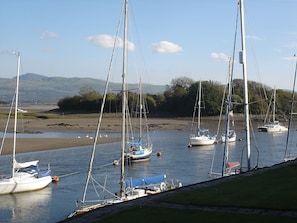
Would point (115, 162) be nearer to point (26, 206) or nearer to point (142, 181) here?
point (142, 181)

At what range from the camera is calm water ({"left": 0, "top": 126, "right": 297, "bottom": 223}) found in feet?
88.9

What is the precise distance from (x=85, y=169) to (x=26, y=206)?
13.3 metres

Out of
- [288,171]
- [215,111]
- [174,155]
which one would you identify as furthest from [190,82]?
[288,171]

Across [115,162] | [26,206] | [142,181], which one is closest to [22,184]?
[26,206]

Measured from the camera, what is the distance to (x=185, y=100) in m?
140

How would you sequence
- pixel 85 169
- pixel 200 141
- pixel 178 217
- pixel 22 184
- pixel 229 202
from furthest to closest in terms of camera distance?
pixel 200 141 → pixel 85 169 → pixel 22 184 → pixel 229 202 → pixel 178 217

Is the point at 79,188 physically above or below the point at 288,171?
below

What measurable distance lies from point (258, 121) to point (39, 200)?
99.7 metres

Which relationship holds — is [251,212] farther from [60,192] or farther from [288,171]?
[60,192]

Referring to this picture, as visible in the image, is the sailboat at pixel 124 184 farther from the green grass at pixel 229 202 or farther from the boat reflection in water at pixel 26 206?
the green grass at pixel 229 202

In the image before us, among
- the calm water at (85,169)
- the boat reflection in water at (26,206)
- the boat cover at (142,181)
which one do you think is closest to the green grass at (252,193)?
the calm water at (85,169)

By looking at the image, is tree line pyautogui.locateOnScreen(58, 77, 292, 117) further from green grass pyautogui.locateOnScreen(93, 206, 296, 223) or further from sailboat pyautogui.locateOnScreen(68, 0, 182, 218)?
green grass pyautogui.locateOnScreen(93, 206, 296, 223)

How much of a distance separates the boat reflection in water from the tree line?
89.0 m

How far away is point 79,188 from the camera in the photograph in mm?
32875
